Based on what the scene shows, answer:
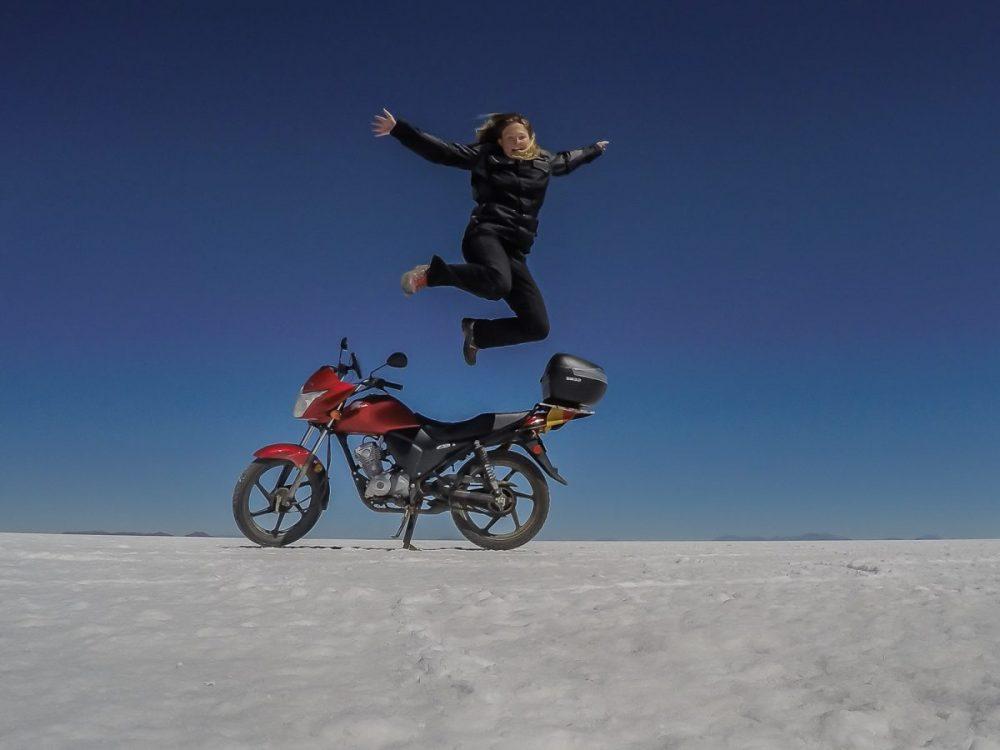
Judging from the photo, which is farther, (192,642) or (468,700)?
(192,642)

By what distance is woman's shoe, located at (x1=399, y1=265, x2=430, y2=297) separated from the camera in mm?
4367

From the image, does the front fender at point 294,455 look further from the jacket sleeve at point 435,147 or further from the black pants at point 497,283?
the jacket sleeve at point 435,147

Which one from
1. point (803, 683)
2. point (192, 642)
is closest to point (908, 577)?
point (803, 683)

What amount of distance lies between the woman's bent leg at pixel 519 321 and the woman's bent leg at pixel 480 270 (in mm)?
183

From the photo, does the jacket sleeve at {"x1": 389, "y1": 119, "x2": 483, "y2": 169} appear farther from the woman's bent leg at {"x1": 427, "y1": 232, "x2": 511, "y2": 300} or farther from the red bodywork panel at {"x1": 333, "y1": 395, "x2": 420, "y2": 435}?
the red bodywork panel at {"x1": 333, "y1": 395, "x2": 420, "y2": 435}

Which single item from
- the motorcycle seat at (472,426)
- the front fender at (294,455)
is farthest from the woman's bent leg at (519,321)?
the front fender at (294,455)

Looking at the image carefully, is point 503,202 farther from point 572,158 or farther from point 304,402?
point 304,402

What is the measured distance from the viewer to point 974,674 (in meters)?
1.62

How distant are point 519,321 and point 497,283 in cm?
50

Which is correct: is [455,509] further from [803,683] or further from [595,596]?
[803,683]

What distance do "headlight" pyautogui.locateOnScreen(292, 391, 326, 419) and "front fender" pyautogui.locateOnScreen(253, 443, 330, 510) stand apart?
251 millimetres

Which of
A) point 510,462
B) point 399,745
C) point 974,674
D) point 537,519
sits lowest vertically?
point 399,745

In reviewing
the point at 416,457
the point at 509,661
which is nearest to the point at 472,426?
the point at 416,457

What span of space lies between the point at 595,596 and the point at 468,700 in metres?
1.04
